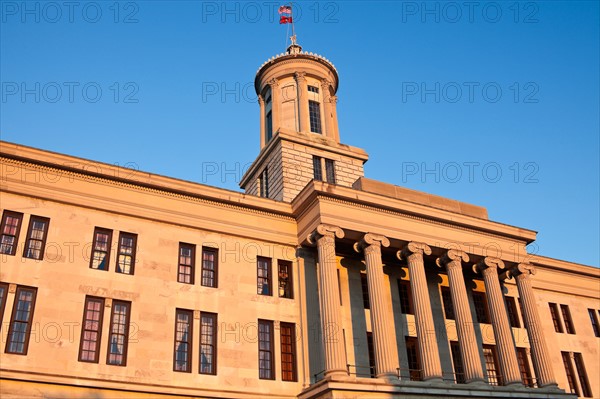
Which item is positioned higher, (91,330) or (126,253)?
(126,253)

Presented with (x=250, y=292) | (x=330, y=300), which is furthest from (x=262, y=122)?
(x=330, y=300)

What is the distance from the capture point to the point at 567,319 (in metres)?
43.2

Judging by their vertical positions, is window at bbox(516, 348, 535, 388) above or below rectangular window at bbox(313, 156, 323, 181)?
below

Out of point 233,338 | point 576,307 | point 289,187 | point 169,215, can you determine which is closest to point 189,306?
point 233,338

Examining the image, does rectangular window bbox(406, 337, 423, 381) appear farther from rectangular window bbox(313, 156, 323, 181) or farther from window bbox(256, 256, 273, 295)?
rectangular window bbox(313, 156, 323, 181)

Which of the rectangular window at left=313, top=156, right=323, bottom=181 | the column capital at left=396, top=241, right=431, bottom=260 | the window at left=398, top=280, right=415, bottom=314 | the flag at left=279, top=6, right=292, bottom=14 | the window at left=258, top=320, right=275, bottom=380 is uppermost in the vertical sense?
the flag at left=279, top=6, right=292, bottom=14

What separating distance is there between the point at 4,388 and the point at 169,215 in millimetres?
11552

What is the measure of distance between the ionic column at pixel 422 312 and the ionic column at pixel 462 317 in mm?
1589

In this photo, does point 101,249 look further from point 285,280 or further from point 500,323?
point 500,323

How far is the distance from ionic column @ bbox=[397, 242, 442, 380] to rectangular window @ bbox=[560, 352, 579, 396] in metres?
13.4

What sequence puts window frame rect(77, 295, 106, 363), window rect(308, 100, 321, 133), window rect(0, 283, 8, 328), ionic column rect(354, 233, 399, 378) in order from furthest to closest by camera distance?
window rect(308, 100, 321, 133) < ionic column rect(354, 233, 399, 378) < window frame rect(77, 295, 106, 363) < window rect(0, 283, 8, 328)

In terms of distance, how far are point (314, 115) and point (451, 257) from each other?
18672mm

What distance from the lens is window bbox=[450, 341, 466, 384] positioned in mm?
35344

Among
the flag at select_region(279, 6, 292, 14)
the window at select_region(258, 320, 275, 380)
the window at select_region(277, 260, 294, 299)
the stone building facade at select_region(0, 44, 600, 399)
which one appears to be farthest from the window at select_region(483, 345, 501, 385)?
the flag at select_region(279, 6, 292, 14)
